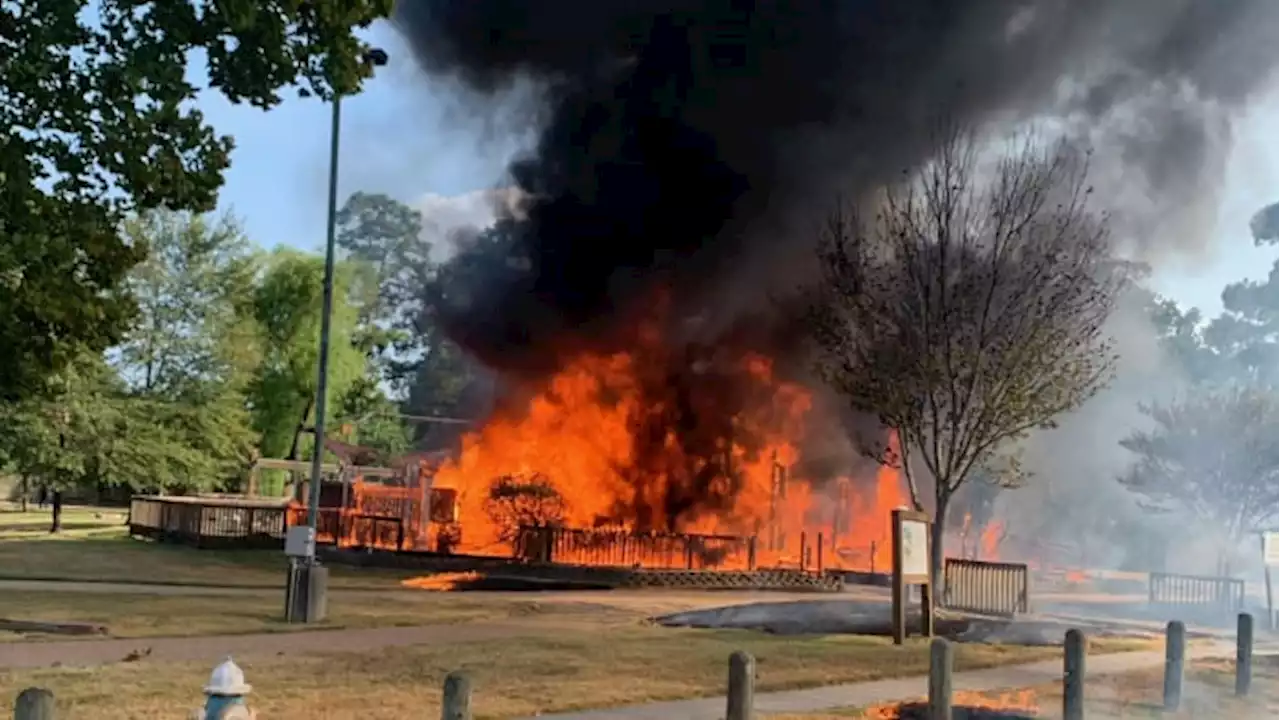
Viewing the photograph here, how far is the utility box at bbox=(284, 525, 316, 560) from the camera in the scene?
1686 centimetres

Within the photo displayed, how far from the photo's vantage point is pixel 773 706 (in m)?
10.8

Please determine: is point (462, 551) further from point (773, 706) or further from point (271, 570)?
point (773, 706)

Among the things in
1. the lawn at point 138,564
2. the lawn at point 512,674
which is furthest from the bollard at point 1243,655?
the lawn at point 138,564

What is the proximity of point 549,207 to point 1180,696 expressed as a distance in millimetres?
25781

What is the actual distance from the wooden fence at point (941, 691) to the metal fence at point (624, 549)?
1526 cm

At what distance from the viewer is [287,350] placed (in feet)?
166

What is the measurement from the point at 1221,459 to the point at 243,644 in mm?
29518

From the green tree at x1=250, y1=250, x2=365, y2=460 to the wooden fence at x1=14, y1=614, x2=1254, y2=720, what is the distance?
41238 millimetres

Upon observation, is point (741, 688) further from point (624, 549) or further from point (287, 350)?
point (287, 350)

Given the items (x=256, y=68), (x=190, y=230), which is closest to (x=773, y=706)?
(x=256, y=68)

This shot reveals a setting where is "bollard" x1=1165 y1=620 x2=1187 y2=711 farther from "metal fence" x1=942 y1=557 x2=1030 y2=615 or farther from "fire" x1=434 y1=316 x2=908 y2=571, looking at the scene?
"fire" x1=434 y1=316 x2=908 y2=571

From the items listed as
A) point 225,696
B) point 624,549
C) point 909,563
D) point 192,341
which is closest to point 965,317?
point 909,563

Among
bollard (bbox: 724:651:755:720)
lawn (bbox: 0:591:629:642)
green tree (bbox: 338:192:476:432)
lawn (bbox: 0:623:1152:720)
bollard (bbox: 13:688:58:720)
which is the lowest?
lawn (bbox: 0:591:629:642)

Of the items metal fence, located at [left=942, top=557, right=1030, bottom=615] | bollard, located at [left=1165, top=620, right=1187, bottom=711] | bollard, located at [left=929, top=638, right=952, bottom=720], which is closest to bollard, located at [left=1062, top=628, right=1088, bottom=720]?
bollard, located at [left=929, top=638, right=952, bottom=720]
